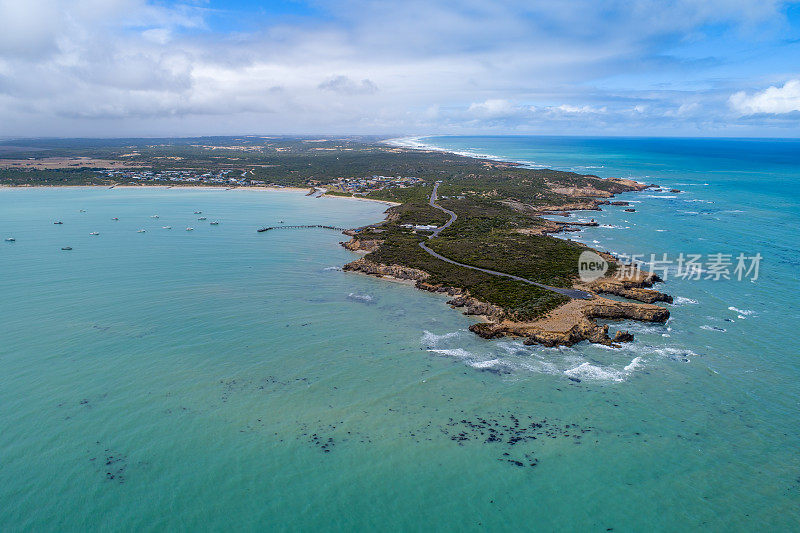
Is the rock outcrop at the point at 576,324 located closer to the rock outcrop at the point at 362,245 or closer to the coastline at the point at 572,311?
the coastline at the point at 572,311

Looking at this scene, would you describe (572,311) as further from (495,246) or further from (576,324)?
(495,246)

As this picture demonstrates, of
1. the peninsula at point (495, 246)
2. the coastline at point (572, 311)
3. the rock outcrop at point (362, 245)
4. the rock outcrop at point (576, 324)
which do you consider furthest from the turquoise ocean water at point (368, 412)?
the rock outcrop at point (362, 245)

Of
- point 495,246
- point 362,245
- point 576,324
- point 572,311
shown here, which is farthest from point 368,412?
point 362,245

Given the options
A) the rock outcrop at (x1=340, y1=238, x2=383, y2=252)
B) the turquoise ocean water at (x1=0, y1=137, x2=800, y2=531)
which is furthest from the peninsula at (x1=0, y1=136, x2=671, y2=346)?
the turquoise ocean water at (x1=0, y1=137, x2=800, y2=531)

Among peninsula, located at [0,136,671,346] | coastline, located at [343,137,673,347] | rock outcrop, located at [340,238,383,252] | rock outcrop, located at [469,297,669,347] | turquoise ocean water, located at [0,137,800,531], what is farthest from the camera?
rock outcrop, located at [340,238,383,252]

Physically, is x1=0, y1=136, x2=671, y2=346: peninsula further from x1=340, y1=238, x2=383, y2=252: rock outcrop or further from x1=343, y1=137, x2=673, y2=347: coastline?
x1=340, y1=238, x2=383, y2=252: rock outcrop

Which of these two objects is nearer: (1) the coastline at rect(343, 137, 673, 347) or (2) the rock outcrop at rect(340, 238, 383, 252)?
(1) the coastline at rect(343, 137, 673, 347)

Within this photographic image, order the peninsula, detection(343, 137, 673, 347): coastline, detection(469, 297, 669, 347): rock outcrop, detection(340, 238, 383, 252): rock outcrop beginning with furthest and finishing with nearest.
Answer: detection(340, 238, 383, 252): rock outcrop, the peninsula, detection(343, 137, 673, 347): coastline, detection(469, 297, 669, 347): rock outcrop

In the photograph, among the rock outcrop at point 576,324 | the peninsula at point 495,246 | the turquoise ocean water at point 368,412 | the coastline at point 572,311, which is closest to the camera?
the turquoise ocean water at point 368,412

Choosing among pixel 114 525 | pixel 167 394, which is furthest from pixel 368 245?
pixel 114 525
